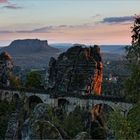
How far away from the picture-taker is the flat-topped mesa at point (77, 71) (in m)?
71.4

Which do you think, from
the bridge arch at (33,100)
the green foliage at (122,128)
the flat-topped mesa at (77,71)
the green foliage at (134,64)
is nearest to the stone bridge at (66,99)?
the bridge arch at (33,100)

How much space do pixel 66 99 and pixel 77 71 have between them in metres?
4.28

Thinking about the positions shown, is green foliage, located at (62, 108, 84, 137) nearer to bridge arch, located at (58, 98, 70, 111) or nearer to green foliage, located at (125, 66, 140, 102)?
bridge arch, located at (58, 98, 70, 111)

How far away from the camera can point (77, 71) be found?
237 feet

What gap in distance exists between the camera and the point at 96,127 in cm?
5369

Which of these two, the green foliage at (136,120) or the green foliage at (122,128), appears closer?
the green foliage at (122,128)

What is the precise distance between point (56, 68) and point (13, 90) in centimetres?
1122

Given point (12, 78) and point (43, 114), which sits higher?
point (43, 114)

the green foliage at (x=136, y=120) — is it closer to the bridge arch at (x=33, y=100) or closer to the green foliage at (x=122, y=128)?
the green foliage at (x=122, y=128)

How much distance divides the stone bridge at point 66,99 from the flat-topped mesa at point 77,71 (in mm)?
1065

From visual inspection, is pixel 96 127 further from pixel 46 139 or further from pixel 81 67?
pixel 46 139

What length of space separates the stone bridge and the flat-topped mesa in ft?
3.50

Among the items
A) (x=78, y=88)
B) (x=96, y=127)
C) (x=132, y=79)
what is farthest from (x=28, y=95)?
(x=132, y=79)

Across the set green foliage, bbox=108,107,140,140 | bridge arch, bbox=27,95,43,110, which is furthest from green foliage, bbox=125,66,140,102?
bridge arch, bbox=27,95,43,110
